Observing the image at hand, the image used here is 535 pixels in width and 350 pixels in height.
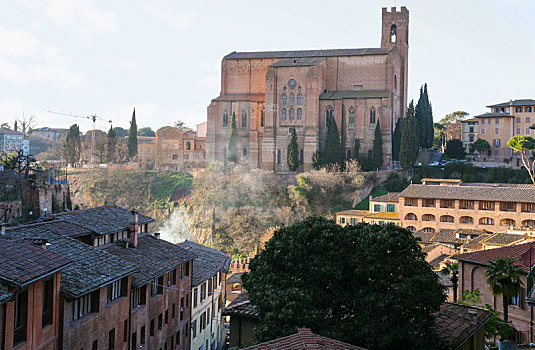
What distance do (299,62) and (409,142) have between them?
665 inches

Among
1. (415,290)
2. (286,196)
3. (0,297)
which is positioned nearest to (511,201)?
(286,196)

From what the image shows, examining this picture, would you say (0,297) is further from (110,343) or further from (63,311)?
(110,343)

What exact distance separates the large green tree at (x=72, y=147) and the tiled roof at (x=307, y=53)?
913 inches

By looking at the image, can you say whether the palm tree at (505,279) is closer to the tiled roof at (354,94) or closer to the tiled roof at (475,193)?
the tiled roof at (475,193)

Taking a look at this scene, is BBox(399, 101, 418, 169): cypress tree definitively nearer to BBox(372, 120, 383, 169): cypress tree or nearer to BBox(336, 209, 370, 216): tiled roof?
BBox(372, 120, 383, 169): cypress tree

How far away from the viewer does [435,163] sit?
7338cm

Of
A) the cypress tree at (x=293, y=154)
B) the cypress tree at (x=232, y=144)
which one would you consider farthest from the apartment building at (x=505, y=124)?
the cypress tree at (x=232, y=144)

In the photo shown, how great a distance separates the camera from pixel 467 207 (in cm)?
5016

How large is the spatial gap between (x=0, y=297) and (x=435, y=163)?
67362 mm

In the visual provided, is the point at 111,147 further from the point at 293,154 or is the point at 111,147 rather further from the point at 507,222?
the point at 507,222

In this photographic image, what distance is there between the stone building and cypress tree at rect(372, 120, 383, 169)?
93 centimetres

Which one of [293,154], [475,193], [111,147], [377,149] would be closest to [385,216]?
[475,193]

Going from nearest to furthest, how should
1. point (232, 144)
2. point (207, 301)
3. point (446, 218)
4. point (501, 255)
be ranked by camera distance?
1. point (501, 255)
2. point (207, 301)
3. point (446, 218)
4. point (232, 144)

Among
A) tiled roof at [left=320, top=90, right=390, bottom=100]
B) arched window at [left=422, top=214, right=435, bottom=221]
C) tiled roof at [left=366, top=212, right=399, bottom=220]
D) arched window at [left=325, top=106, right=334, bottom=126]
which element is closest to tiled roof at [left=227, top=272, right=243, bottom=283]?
tiled roof at [left=366, top=212, right=399, bottom=220]
